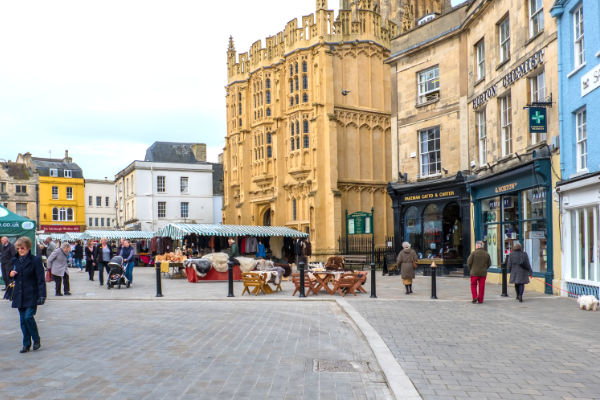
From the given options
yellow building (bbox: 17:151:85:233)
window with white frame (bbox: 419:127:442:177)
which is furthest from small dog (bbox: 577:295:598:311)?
yellow building (bbox: 17:151:85:233)

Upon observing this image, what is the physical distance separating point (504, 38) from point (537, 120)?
184 inches

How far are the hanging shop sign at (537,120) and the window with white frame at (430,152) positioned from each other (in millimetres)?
8192

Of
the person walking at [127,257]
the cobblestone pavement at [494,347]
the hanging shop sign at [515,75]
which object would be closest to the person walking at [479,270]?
the cobblestone pavement at [494,347]

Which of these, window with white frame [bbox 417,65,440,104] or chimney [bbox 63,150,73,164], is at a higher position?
chimney [bbox 63,150,73,164]

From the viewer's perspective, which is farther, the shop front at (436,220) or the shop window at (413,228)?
the shop window at (413,228)

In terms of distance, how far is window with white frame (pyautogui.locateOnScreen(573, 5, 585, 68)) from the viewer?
14281 millimetres

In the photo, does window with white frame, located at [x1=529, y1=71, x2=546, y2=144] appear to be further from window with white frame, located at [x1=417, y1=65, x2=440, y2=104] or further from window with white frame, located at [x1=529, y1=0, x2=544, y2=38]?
window with white frame, located at [x1=417, y1=65, x2=440, y2=104]

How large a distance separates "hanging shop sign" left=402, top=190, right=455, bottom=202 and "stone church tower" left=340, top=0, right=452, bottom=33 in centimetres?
1276

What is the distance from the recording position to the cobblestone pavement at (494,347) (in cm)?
582

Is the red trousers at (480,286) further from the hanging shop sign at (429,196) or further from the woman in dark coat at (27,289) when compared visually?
the woman in dark coat at (27,289)

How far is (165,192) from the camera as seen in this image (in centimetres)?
5278

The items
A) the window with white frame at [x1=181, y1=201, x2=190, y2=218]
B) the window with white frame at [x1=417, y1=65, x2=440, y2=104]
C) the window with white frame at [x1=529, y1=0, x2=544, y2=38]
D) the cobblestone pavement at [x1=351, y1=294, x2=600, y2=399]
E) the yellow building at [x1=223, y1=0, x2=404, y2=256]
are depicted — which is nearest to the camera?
the cobblestone pavement at [x1=351, y1=294, x2=600, y2=399]

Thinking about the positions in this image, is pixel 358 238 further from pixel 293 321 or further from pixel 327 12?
pixel 293 321

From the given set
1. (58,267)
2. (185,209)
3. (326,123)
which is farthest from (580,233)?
(185,209)
